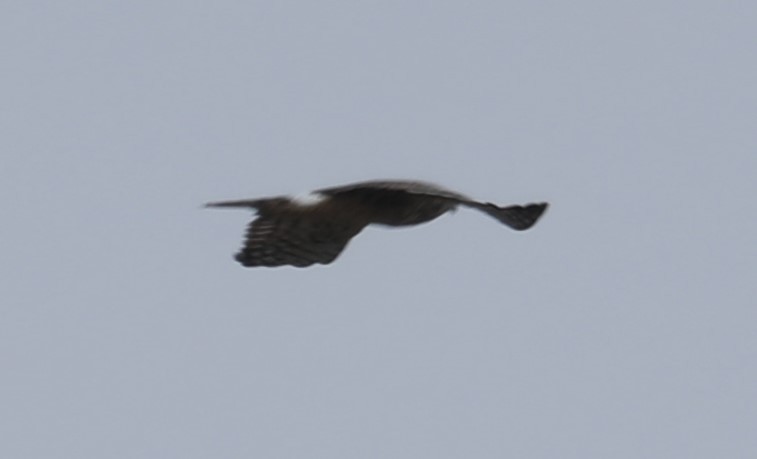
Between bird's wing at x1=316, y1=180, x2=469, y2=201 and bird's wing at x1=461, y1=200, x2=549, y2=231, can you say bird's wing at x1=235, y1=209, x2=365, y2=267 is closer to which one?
bird's wing at x1=316, y1=180, x2=469, y2=201

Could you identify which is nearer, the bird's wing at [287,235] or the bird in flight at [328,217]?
the bird in flight at [328,217]

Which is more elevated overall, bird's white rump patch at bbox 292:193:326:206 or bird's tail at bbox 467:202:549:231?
bird's white rump patch at bbox 292:193:326:206

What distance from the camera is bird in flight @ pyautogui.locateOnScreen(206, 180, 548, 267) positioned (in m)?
9.71

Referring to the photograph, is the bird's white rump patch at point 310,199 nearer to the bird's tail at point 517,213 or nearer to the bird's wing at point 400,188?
the bird's wing at point 400,188

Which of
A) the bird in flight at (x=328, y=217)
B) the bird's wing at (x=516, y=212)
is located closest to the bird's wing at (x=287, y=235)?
the bird in flight at (x=328, y=217)

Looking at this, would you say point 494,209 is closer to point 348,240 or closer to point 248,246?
point 348,240

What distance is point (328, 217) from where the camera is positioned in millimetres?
10203

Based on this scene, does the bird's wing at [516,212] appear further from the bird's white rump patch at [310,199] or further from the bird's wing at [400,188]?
the bird's white rump patch at [310,199]

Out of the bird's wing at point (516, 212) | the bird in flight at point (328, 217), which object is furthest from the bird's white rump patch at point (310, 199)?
the bird's wing at point (516, 212)

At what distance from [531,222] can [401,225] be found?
1273 millimetres

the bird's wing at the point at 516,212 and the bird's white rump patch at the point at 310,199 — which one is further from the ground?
the bird's white rump patch at the point at 310,199

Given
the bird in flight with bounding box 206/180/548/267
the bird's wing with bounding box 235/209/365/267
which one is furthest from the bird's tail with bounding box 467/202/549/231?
the bird's wing with bounding box 235/209/365/267

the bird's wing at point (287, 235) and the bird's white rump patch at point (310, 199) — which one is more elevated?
the bird's white rump patch at point (310, 199)

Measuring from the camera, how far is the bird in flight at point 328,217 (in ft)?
31.9
